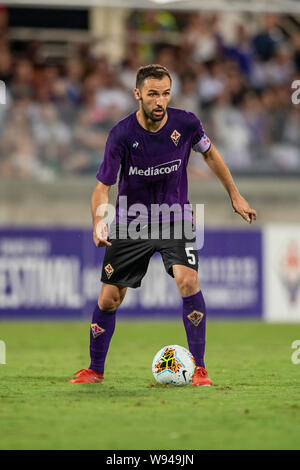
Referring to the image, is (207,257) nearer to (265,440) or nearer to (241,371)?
(241,371)

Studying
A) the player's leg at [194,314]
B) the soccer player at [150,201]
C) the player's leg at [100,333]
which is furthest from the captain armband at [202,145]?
the player's leg at [100,333]

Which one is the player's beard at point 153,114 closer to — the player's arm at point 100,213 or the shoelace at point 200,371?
the player's arm at point 100,213

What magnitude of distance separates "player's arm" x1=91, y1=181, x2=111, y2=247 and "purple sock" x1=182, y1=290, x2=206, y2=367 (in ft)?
2.74

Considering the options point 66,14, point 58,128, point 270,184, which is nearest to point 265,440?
point 58,128

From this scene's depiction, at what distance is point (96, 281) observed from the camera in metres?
13.8

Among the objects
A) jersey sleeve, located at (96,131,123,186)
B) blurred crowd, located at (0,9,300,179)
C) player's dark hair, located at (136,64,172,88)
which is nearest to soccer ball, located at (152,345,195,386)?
jersey sleeve, located at (96,131,123,186)

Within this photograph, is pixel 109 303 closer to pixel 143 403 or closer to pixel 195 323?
pixel 195 323

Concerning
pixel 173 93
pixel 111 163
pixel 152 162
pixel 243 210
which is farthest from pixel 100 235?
pixel 173 93

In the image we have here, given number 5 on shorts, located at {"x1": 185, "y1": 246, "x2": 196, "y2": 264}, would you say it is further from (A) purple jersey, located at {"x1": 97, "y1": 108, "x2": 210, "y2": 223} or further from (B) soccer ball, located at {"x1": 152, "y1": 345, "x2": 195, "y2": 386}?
(B) soccer ball, located at {"x1": 152, "y1": 345, "x2": 195, "y2": 386}

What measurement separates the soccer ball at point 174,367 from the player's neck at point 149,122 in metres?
1.63

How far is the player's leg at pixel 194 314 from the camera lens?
21.9 feet

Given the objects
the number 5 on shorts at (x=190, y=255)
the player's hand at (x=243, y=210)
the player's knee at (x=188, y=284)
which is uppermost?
the player's hand at (x=243, y=210)

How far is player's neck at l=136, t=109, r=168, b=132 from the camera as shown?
6758mm

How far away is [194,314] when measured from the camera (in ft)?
22.0
